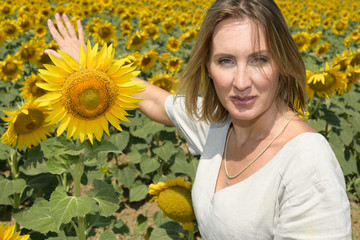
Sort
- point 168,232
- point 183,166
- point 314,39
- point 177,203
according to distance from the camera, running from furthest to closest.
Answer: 1. point 314,39
2. point 183,166
3. point 168,232
4. point 177,203

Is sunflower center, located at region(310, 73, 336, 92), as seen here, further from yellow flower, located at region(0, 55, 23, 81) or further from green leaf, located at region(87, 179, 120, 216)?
yellow flower, located at region(0, 55, 23, 81)

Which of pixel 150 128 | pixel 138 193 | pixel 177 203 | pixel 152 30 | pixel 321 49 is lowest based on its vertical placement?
pixel 138 193

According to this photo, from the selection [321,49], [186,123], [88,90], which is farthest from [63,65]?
[321,49]

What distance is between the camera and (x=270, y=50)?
5.17 ft

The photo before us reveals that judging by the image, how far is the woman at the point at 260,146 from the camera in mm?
1344

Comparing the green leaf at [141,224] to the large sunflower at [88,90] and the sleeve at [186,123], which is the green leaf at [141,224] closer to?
the sleeve at [186,123]

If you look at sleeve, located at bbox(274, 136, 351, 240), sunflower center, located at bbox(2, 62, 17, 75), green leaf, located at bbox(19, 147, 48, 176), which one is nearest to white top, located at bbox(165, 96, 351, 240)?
sleeve, located at bbox(274, 136, 351, 240)

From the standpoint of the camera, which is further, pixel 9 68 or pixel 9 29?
pixel 9 29

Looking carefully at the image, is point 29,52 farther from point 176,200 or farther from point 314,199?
point 314,199

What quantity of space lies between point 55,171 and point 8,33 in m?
5.70

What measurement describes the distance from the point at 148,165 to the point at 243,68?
8.41 feet

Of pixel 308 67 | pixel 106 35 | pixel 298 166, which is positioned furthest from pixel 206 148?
pixel 106 35

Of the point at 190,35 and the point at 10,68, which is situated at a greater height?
the point at 10,68

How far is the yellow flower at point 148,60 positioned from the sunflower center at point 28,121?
2286 millimetres
